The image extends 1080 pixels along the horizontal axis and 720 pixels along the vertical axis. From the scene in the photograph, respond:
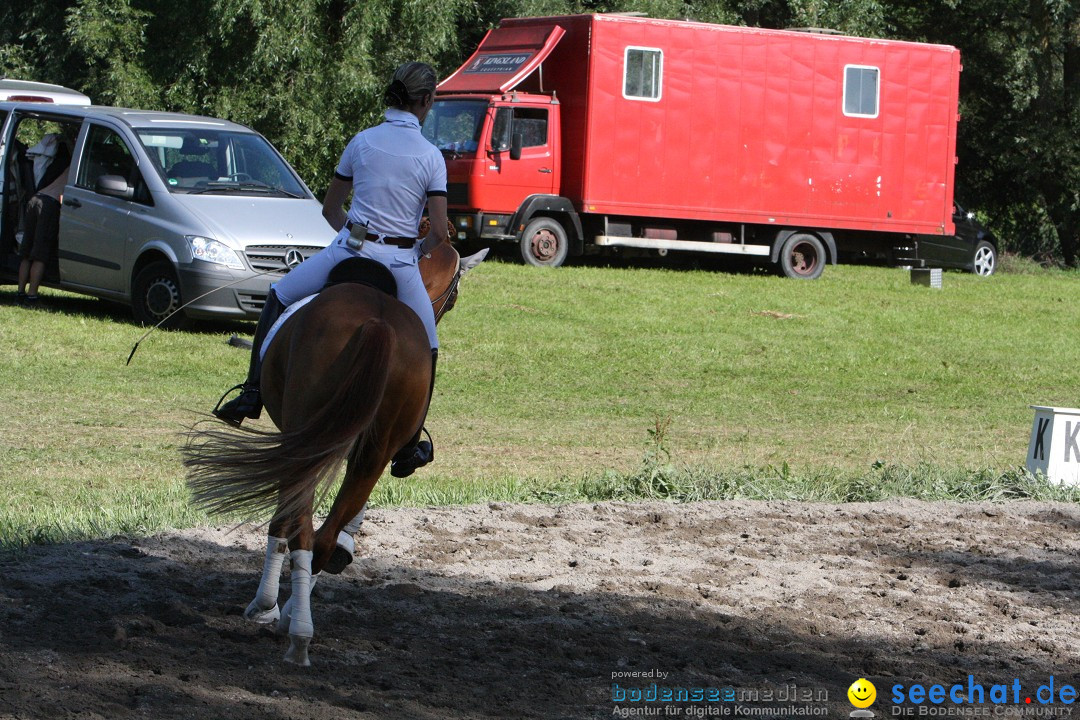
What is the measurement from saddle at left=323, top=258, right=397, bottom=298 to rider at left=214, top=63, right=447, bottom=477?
34 millimetres

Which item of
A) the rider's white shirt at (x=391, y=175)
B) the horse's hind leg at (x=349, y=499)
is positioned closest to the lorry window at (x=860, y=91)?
the rider's white shirt at (x=391, y=175)

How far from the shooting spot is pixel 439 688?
464 centimetres

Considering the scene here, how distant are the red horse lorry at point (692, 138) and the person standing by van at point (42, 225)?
777 centimetres

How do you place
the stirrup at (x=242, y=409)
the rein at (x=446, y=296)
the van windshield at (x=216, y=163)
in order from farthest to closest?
1. the van windshield at (x=216, y=163)
2. the rein at (x=446, y=296)
3. the stirrup at (x=242, y=409)

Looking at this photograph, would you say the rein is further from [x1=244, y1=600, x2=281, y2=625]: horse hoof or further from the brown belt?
[x1=244, y1=600, x2=281, y2=625]: horse hoof

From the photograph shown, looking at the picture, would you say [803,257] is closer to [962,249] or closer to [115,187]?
[962,249]

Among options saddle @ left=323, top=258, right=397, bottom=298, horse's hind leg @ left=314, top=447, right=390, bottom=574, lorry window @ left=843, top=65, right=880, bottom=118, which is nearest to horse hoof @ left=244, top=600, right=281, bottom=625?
horse's hind leg @ left=314, top=447, right=390, bottom=574

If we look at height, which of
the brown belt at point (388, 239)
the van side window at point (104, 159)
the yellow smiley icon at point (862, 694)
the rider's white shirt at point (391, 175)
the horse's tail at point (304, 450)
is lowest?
the yellow smiley icon at point (862, 694)

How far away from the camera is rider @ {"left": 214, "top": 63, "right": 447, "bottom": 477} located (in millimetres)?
5707

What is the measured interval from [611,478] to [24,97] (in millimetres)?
12166

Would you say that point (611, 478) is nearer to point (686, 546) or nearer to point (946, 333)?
point (686, 546)

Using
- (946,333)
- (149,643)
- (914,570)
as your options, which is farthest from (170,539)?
(946,333)

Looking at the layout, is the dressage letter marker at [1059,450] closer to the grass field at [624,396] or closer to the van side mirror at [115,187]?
the grass field at [624,396]

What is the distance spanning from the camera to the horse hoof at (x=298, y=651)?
485 cm
